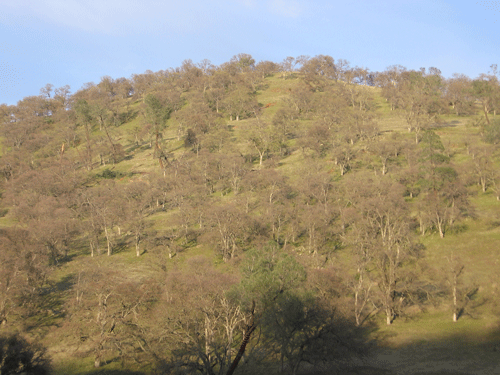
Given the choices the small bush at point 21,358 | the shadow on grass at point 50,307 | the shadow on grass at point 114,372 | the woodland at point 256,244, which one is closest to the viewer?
the small bush at point 21,358

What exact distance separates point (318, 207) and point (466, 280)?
30.1m

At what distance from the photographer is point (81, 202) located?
93.0 m

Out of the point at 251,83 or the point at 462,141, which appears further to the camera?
the point at 251,83

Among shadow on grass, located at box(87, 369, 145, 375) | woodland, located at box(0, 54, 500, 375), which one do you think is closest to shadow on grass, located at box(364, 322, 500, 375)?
woodland, located at box(0, 54, 500, 375)

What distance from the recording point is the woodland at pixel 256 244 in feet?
131

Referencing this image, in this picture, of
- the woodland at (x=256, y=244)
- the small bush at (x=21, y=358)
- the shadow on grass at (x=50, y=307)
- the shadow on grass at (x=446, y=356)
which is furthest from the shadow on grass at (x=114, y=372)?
the shadow on grass at (x=446, y=356)

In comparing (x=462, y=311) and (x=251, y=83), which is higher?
(x=251, y=83)

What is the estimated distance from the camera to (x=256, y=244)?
7044 centimetres

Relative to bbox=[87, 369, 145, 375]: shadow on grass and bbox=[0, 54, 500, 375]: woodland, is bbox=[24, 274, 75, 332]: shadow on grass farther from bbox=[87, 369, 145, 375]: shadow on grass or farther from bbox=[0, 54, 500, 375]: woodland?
bbox=[87, 369, 145, 375]: shadow on grass

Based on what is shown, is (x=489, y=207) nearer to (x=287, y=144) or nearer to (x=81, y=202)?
(x=287, y=144)

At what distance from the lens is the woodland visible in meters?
39.9

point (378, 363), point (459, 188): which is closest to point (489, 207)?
point (459, 188)

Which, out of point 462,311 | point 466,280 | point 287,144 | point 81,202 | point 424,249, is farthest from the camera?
point 287,144

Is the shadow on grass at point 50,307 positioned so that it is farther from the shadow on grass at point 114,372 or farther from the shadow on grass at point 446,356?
the shadow on grass at point 446,356
